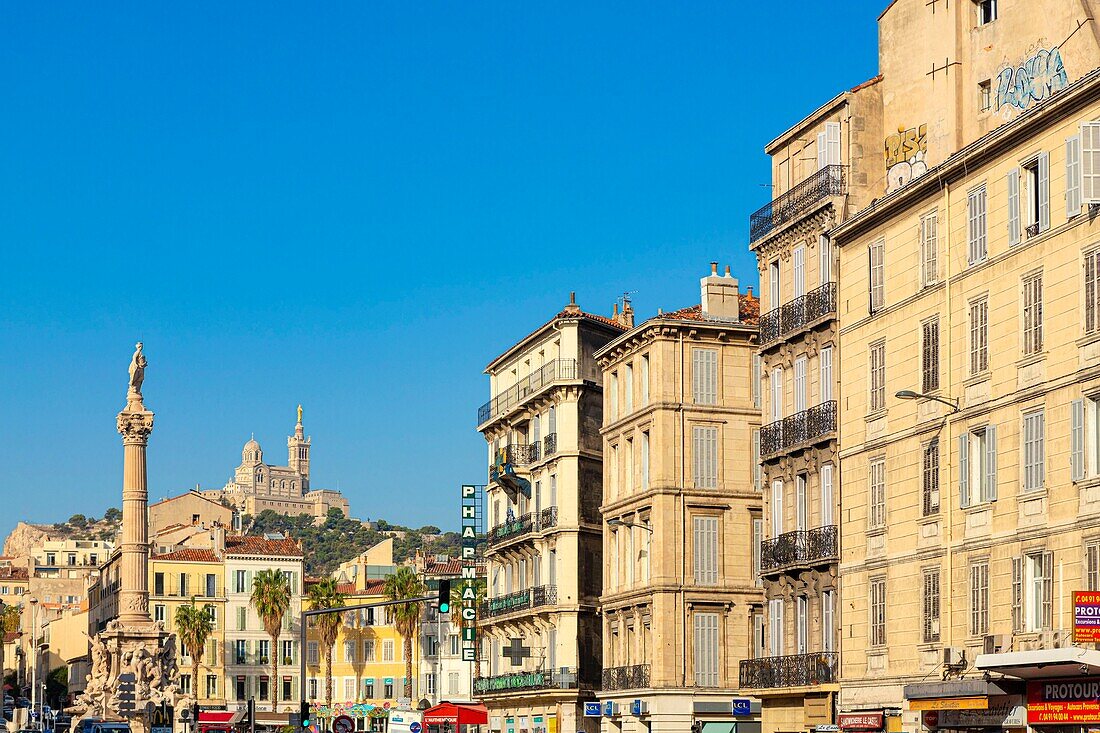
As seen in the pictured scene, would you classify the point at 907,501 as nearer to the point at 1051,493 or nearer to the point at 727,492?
the point at 1051,493

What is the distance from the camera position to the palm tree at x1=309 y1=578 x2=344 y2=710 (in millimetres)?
139375

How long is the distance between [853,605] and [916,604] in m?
4.65

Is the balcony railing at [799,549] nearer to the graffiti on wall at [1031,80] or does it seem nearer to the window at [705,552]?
the window at [705,552]

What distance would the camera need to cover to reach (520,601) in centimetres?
8469

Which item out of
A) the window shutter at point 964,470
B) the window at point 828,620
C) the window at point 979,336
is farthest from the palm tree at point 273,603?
the window at point 979,336

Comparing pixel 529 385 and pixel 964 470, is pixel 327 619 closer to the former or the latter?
pixel 529 385

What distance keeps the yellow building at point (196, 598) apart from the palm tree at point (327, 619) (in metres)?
7.93

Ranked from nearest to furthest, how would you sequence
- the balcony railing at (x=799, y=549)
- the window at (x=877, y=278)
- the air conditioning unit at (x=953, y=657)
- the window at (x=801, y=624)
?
the air conditioning unit at (x=953, y=657) < the window at (x=877, y=278) < the balcony railing at (x=799, y=549) < the window at (x=801, y=624)

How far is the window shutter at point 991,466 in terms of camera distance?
1715 inches

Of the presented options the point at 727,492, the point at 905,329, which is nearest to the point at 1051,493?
the point at 905,329

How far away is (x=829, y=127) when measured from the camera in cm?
5747

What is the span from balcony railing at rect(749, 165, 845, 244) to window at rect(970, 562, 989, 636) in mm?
15781

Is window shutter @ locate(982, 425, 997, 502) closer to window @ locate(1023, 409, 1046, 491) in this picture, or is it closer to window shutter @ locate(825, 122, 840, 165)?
window @ locate(1023, 409, 1046, 491)

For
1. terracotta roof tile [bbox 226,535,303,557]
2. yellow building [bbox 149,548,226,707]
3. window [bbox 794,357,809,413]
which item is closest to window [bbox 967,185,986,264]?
window [bbox 794,357,809,413]
